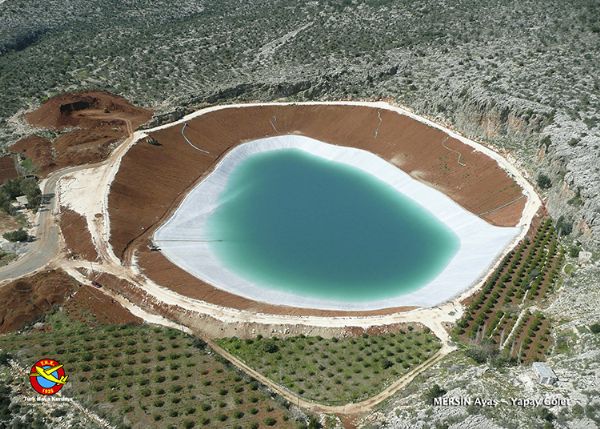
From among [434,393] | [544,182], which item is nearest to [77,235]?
[434,393]

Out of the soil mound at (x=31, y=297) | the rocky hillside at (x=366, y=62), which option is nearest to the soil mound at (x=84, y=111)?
the rocky hillside at (x=366, y=62)

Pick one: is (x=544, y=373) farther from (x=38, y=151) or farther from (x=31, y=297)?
(x=38, y=151)

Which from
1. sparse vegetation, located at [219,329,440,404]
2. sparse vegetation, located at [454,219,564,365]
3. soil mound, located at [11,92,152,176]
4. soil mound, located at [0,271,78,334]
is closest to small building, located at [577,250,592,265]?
sparse vegetation, located at [454,219,564,365]

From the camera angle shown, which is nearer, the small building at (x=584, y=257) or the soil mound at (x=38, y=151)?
the small building at (x=584, y=257)

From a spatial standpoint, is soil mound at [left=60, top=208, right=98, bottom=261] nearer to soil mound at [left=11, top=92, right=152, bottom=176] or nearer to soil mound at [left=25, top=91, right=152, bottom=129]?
soil mound at [left=11, top=92, right=152, bottom=176]

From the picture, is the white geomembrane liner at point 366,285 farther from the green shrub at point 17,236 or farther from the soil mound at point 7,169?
the soil mound at point 7,169

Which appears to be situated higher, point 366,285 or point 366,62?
point 366,62
